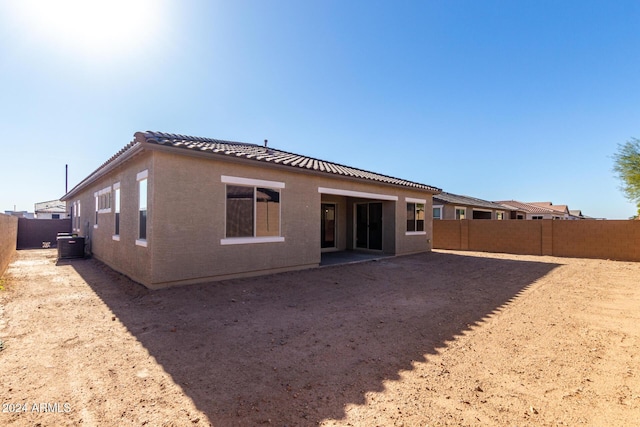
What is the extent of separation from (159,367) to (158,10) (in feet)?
26.4

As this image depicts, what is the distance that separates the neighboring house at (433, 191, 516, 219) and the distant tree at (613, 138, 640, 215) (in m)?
8.96

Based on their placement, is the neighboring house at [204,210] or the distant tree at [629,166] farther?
the distant tree at [629,166]

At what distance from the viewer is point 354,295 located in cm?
730

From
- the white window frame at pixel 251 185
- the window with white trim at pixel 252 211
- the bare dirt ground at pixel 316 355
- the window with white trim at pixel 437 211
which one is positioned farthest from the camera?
the window with white trim at pixel 437 211

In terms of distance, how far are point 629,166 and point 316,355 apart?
27.2 m

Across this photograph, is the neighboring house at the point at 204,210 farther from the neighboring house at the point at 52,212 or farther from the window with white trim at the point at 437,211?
the neighboring house at the point at 52,212

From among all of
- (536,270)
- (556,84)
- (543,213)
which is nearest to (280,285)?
(536,270)

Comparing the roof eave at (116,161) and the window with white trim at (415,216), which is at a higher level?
the roof eave at (116,161)

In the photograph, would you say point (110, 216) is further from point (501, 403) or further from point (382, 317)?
point (501, 403)

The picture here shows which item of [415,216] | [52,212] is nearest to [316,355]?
[415,216]

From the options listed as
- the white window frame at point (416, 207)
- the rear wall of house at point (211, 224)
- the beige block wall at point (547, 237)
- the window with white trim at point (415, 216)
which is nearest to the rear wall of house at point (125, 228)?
the rear wall of house at point (211, 224)

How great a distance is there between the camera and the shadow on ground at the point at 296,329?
3061mm

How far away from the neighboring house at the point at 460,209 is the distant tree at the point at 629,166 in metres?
8.96

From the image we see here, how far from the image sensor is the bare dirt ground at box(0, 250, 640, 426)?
2773 mm
